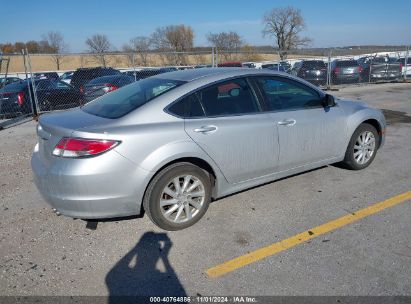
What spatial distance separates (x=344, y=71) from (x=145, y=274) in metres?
16.8

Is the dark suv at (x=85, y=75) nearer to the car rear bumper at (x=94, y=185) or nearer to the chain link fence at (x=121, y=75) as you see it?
the chain link fence at (x=121, y=75)

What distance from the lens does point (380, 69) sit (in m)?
18.1

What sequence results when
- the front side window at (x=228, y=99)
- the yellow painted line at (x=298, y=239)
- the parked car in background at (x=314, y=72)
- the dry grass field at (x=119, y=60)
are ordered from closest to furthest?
the yellow painted line at (x=298, y=239) → the front side window at (x=228, y=99) → the parked car in background at (x=314, y=72) → the dry grass field at (x=119, y=60)

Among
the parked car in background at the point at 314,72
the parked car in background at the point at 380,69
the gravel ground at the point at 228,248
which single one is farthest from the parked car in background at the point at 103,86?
the parked car in background at the point at 380,69

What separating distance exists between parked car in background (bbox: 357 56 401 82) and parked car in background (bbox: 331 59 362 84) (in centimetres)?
81

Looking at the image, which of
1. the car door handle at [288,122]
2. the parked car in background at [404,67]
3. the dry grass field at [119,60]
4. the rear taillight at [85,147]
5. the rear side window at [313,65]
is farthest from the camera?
the dry grass field at [119,60]

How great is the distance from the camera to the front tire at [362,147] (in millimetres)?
4707

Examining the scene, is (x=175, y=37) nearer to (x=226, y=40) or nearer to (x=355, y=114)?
(x=226, y=40)

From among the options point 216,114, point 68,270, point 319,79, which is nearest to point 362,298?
point 216,114

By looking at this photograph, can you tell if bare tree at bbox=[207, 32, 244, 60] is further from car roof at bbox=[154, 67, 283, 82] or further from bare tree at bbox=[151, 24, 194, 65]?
car roof at bbox=[154, 67, 283, 82]

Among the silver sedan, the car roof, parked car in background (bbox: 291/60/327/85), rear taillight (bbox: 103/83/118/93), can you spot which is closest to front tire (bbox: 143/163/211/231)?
the silver sedan

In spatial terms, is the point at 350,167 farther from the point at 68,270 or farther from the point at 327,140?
the point at 68,270

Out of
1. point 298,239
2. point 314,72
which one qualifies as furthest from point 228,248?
point 314,72

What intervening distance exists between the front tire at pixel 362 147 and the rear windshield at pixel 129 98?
256 cm
